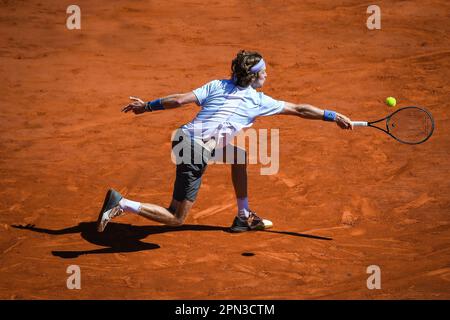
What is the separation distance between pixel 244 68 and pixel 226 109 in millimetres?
419

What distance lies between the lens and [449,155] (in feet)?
32.3

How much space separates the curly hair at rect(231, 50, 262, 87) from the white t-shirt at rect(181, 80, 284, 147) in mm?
72

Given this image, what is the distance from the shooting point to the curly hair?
289 inches

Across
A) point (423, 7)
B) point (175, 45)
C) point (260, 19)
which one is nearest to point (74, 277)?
point (175, 45)

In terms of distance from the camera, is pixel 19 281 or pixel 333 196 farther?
pixel 333 196

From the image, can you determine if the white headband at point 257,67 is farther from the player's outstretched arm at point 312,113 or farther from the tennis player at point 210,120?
the player's outstretched arm at point 312,113

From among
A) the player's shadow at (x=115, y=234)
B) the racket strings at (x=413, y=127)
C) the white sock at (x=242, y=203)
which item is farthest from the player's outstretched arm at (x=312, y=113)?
the player's shadow at (x=115, y=234)

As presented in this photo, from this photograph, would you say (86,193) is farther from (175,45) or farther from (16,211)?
(175,45)

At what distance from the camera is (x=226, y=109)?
739 cm

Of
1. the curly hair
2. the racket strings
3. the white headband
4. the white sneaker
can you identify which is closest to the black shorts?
the white sneaker

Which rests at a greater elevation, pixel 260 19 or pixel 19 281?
pixel 260 19

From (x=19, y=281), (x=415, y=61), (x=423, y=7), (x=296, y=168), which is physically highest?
(x=423, y=7)

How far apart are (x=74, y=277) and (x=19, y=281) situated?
49 centimetres

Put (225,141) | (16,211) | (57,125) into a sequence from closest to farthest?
1. (225,141)
2. (16,211)
3. (57,125)
